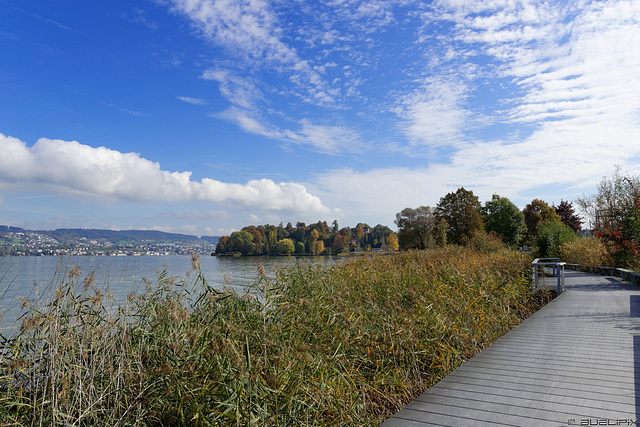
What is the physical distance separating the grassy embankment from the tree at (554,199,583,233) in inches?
1466

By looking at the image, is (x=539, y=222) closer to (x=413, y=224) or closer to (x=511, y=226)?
(x=511, y=226)

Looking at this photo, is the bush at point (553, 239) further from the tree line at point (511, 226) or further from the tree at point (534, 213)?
Answer: the tree at point (534, 213)

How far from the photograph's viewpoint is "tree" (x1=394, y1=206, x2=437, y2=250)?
1550 inches

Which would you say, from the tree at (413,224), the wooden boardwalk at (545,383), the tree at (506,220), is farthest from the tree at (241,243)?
the wooden boardwalk at (545,383)

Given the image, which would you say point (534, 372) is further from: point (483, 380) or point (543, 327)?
point (543, 327)

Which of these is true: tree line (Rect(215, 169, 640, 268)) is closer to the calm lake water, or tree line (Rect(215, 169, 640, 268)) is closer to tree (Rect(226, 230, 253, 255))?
tree (Rect(226, 230, 253, 255))

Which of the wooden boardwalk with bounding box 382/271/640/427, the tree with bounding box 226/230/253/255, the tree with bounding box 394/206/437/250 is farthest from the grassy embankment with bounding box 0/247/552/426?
the tree with bounding box 226/230/253/255

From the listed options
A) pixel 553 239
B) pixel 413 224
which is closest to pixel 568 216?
pixel 413 224

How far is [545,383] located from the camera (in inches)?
125

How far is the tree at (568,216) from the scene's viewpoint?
3628 centimetres

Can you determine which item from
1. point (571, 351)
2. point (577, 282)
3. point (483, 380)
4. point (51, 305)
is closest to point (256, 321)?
point (51, 305)

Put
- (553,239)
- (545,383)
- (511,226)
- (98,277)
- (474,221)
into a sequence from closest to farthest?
(545,383) → (98,277) → (553,239) → (474,221) → (511,226)

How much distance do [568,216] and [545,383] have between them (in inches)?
1626

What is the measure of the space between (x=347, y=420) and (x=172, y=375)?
1.38 metres
